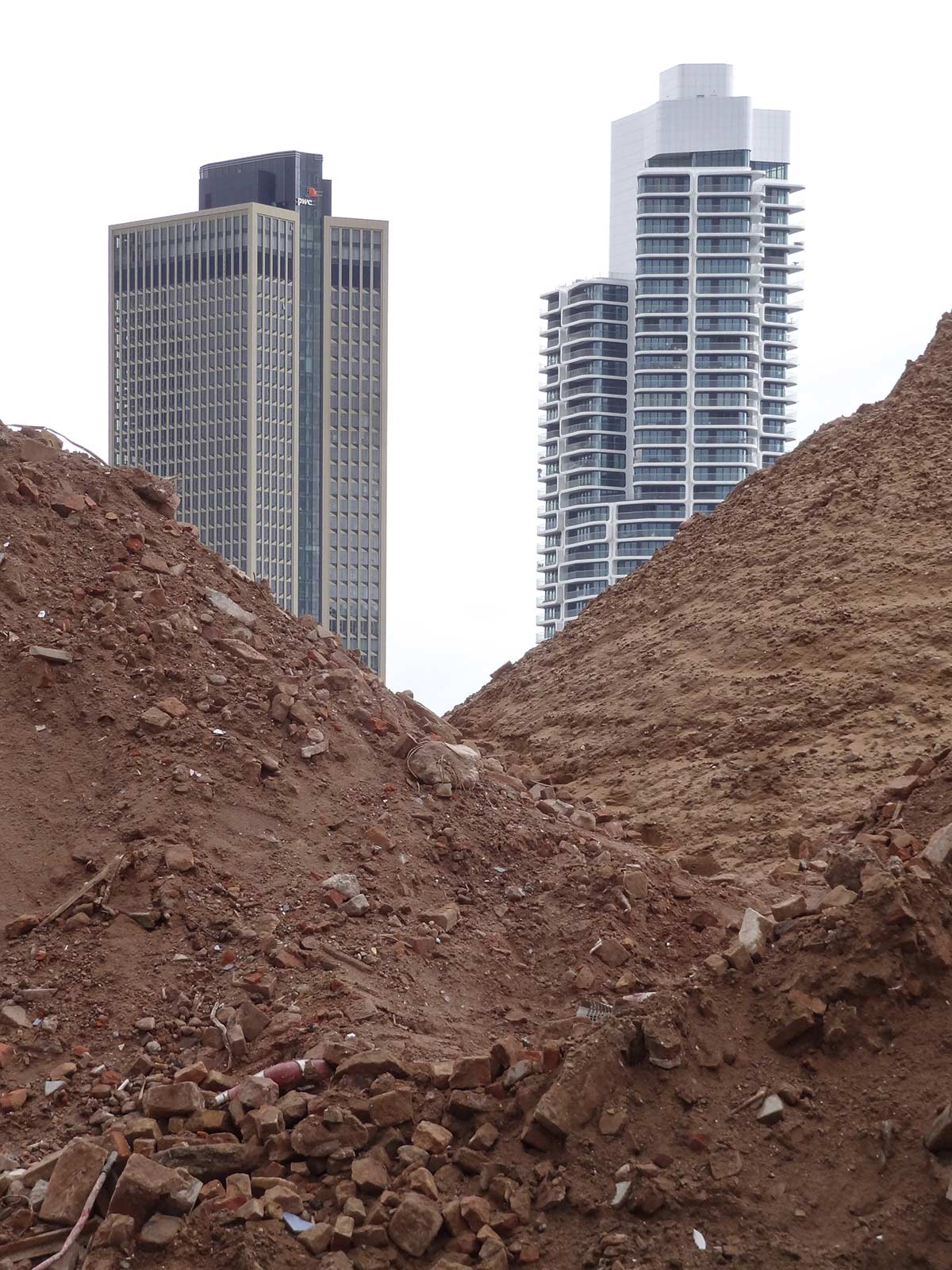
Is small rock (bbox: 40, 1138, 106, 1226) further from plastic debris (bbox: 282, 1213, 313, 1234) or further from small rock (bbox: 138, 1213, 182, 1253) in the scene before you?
plastic debris (bbox: 282, 1213, 313, 1234)

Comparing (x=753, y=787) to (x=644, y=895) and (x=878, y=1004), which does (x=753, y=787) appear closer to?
(x=644, y=895)

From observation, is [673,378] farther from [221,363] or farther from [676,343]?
[221,363]

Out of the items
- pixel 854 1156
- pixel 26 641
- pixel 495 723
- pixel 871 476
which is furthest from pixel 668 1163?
pixel 871 476

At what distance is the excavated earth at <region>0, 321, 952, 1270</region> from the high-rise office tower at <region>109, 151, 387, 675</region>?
381 feet

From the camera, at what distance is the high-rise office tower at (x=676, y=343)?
121 meters

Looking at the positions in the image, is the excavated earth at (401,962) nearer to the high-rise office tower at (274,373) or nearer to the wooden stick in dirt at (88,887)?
the wooden stick in dirt at (88,887)

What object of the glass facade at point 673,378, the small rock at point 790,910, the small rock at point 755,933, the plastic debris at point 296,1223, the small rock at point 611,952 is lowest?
the plastic debris at point 296,1223

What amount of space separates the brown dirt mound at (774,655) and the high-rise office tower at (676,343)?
103 metres

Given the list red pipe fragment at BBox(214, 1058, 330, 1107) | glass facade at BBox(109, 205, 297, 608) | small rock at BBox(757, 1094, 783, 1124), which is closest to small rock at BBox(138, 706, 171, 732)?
red pipe fragment at BBox(214, 1058, 330, 1107)

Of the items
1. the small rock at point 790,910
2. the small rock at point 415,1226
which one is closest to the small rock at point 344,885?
the small rock at point 790,910

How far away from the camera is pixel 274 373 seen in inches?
5172

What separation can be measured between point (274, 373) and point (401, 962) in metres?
127

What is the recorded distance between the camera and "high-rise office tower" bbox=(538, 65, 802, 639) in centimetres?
12125

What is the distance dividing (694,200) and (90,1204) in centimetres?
12299
